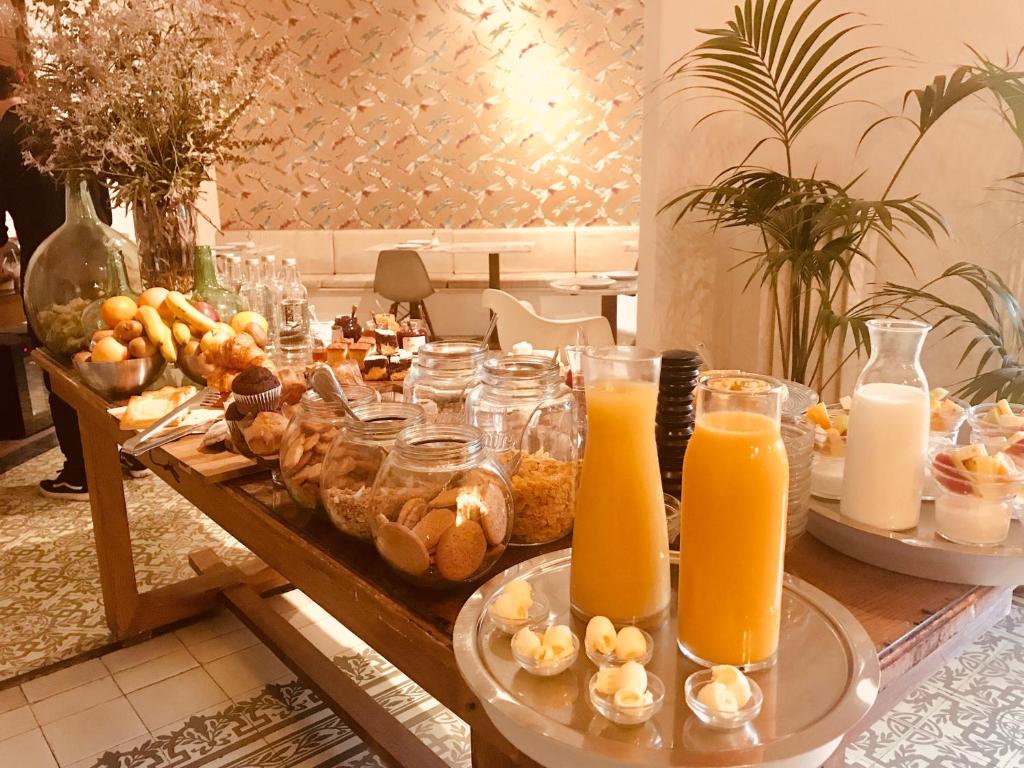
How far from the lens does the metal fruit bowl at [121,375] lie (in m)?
1.68

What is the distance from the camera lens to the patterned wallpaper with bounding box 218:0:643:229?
6.70 meters

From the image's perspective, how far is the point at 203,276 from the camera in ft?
6.98

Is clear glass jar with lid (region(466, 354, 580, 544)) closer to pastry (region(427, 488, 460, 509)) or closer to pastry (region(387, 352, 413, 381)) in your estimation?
pastry (region(427, 488, 460, 509))

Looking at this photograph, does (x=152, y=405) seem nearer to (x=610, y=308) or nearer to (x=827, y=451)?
(x=827, y=451)

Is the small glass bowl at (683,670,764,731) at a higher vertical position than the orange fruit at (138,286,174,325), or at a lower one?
lower

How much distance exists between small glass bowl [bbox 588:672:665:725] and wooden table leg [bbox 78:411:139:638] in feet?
6.19

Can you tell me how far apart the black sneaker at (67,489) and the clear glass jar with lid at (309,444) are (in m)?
2.73

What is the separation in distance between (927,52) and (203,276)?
8.23ft

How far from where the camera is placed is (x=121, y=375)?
66.5 inches

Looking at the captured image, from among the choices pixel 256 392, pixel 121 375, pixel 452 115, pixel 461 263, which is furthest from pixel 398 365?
pixel 452 115

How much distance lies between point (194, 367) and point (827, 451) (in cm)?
133

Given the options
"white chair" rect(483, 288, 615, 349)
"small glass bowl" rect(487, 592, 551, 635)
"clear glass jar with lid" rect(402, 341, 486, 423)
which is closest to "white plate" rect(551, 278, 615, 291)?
"white chair" rect(483, 288, 615, 349)

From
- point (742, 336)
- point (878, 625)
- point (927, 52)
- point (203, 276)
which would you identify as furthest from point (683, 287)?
point (878, 625)

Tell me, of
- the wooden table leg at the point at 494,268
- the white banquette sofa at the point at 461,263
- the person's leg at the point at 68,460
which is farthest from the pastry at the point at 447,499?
the white banquette sofa at the point at 461,263
